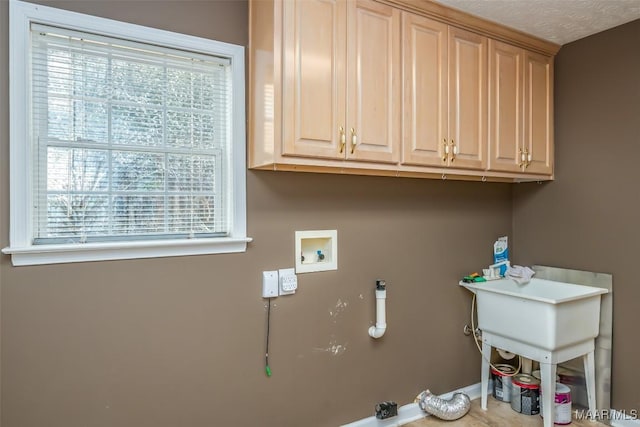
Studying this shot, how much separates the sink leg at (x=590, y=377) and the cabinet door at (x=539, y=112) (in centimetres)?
111

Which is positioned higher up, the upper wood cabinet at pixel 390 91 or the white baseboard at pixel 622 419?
the upper wood cabinet at pixel 390 91

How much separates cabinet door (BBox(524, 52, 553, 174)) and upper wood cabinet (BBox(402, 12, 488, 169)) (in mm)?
390

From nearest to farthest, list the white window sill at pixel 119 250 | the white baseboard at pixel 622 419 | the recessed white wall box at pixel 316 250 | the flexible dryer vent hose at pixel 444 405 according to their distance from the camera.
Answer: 1. the white window sill at pixel 119 250
2. the recessed white wall box at pixel 316 250
3. the white baseboard at pixel 622 419
4. the flexible dryer vent hose at pixel 444 405

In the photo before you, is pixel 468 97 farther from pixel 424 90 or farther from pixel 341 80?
pixel 341 80

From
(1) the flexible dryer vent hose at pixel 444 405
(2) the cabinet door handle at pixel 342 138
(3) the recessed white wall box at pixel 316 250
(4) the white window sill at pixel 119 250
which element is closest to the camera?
(4) the white window sill at pixel 119 250

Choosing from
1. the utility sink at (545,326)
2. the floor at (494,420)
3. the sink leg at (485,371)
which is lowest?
the floor at (494,420)

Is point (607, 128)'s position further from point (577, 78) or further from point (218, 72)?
point (218, 72)

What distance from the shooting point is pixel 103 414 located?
62.0 inches

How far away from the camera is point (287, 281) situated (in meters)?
1.93

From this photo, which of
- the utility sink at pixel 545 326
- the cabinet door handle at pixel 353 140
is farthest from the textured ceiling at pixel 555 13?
the utility sink at pixel 545 326

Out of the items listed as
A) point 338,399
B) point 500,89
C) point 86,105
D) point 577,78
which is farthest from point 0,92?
point 577,78

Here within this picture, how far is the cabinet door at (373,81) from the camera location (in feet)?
5.86

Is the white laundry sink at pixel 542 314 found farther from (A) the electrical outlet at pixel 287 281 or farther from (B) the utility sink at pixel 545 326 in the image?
(A) the electrical outlet at pixel 287 281

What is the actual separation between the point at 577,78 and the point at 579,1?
62 cm
